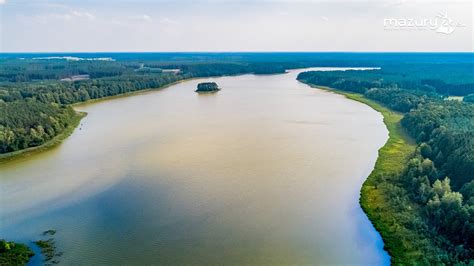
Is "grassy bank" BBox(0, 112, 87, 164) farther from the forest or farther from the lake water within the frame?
the lake water

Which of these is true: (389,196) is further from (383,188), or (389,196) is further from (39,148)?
(39,148)

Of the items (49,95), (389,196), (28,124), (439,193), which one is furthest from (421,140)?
(49,95)

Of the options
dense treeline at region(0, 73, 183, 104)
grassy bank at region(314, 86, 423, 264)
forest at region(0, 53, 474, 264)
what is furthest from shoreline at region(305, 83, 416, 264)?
dense treeline at region(0, 73, 183, 104)

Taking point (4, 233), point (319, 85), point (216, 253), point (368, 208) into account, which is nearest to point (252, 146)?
point (368, 208)

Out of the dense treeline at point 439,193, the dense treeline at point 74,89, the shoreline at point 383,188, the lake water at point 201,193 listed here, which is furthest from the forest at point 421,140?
the lake water at point 201,193

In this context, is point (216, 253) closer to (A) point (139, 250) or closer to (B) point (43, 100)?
(A) point (139, 250)

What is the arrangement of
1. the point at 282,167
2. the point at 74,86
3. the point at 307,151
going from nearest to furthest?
the point at 282,167 → the point at 307,151 → the point at 74,86
